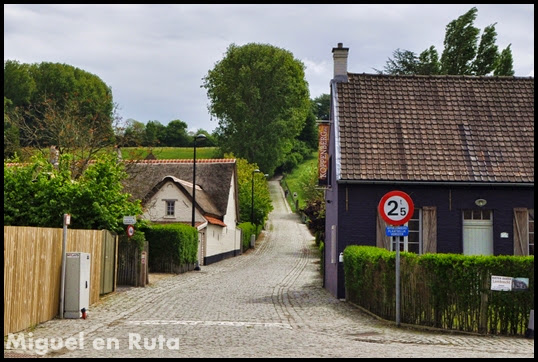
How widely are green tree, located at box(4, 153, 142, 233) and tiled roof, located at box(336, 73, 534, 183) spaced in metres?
7.64

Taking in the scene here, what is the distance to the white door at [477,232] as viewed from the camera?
72.5 feet

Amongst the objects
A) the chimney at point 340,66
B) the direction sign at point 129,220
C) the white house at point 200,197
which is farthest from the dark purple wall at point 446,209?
the white house at point 200,197

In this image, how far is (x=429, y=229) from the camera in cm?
2189

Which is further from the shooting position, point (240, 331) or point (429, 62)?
point (429, 62)

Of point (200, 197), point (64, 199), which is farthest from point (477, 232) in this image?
point (200, 197)

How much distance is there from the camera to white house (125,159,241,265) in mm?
44000

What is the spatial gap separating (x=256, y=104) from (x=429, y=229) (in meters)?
53.8

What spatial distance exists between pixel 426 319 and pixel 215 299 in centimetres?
761

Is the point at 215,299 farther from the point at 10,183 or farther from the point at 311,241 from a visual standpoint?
the point at 311,241

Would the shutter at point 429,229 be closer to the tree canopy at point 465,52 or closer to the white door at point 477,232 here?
the white door at point 477,232

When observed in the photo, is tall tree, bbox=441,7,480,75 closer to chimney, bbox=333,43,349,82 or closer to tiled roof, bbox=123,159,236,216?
tiled roof, bbox=123,159,236,216

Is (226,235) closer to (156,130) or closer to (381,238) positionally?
(381,238)

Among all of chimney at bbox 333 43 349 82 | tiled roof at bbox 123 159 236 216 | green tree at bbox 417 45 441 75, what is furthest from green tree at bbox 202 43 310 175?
chimney at bbox 333 43 349 82

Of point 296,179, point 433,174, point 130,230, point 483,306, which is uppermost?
point 296,179
